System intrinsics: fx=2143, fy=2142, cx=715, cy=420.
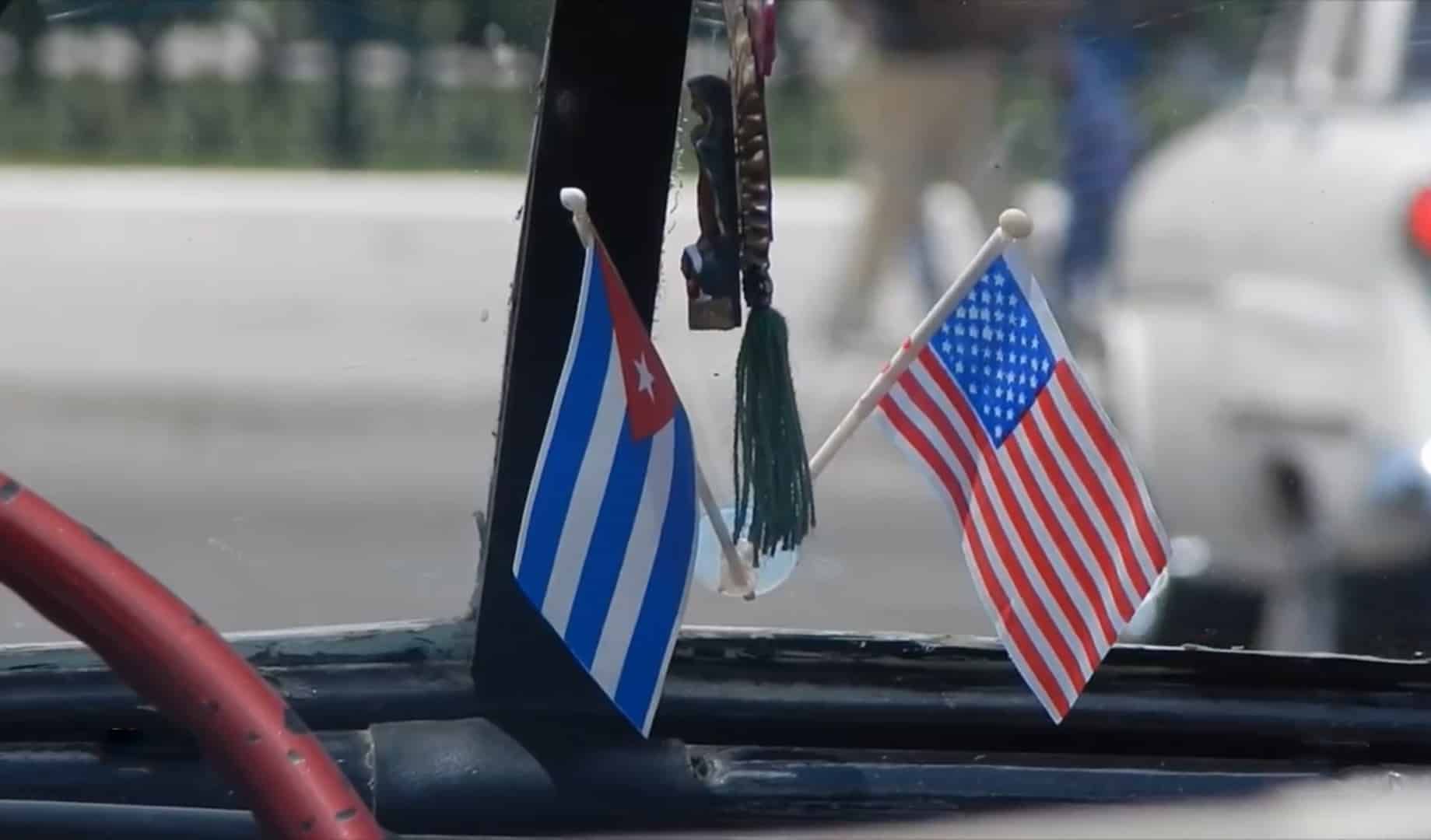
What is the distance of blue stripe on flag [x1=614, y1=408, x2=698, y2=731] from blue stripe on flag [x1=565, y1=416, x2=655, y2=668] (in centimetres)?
3

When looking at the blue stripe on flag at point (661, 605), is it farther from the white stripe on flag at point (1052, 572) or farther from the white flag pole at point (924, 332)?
the white stripe on flag at point (1052, 572)

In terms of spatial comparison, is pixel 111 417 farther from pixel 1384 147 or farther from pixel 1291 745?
pixel 1384 147

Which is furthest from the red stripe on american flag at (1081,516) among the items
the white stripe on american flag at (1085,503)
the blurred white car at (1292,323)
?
the blurred white car at (1292,323)

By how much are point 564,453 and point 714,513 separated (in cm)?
21

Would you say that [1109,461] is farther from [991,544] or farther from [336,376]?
[336,376]

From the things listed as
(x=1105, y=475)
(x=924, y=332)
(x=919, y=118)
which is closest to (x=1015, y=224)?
(x=924, y=332)

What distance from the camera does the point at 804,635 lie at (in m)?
1.96

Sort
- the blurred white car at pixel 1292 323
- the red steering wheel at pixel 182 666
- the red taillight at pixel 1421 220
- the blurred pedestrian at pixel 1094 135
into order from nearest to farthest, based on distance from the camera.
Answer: the red steering wheel at pixel 182 666 < the blurred pedestrian at pixel 1094 135 < the blurred white car at pixel 1292 323 < the red taillight at pixel 1421 220

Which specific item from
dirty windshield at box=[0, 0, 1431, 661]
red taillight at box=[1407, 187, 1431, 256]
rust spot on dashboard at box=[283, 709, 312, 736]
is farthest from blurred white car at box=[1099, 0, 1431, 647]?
rust spot on dashboard at box=[283, 709, 312, 736]

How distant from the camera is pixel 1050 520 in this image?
5.90ft

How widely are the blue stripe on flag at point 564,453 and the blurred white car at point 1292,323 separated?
2.02 metres

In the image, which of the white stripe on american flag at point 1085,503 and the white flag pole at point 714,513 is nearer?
the white flag pole at point 714,513

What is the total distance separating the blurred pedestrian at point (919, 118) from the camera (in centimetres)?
212

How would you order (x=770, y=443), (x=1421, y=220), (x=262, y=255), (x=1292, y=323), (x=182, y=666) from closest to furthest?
(x=182, y=666) < (x=770, y=443) < (x=262, y=255) < (x=1421, y=220) < (x=1292, y=323)
